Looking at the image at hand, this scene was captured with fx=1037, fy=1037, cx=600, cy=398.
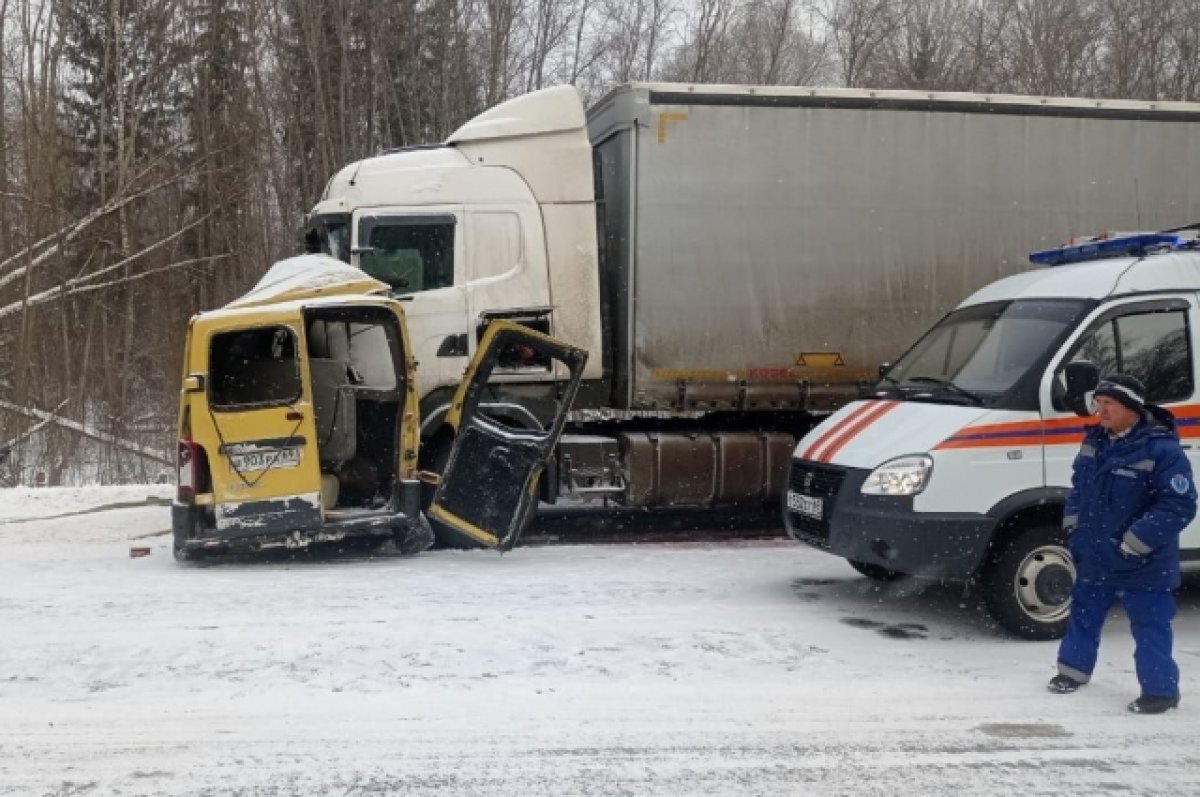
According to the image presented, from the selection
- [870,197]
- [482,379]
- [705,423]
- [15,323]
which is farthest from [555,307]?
[15,323]

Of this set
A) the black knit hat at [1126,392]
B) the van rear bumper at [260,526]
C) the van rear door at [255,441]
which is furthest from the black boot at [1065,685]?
the van rear door at [255,441]

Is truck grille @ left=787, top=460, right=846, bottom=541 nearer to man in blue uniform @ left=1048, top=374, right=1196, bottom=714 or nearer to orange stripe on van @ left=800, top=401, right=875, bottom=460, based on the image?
orange stripe on van @ left=800, top=401, right=875, bottom=460

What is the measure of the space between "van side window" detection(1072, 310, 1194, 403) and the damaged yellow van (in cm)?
405

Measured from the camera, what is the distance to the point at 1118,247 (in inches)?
277

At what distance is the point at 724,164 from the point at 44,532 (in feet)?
23.8

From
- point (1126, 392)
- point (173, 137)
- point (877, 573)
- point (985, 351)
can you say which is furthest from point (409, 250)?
point (173, 137)

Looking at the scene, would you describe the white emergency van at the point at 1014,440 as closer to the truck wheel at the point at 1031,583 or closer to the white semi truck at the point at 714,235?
the truck wheel at the point at 1031,583

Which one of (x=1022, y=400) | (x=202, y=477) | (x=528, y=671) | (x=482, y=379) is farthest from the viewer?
(x=482, y=379)

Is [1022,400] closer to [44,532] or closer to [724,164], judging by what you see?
[724,164]

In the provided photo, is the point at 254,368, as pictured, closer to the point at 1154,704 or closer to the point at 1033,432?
the point at 1033,432

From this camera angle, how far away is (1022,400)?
6.38 meters

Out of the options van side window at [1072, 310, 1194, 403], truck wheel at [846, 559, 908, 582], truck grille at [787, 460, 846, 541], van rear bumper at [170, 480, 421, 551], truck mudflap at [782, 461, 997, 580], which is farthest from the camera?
van rear bumper at [170, 480, 421, 551]

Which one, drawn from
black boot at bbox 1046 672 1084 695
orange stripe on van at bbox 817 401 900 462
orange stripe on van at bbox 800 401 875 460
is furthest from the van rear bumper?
black boot at bbox 1046 672 1084 695

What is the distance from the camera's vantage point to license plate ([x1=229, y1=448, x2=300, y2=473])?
8055 mm
